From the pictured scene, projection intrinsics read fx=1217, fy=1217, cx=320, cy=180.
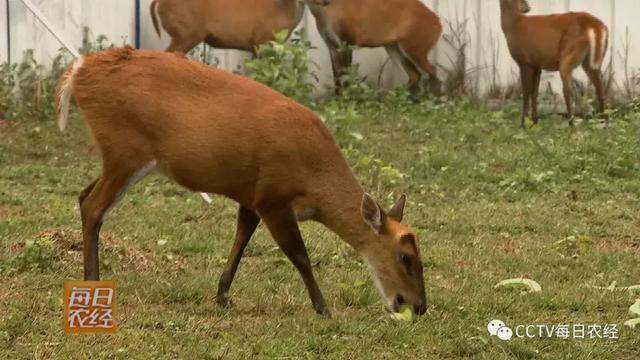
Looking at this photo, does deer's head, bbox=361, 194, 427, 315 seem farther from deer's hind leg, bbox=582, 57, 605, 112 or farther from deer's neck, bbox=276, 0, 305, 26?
deer's neck, bbox=276, 0, 305, 26

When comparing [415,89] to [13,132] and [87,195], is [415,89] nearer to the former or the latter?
[13,132]

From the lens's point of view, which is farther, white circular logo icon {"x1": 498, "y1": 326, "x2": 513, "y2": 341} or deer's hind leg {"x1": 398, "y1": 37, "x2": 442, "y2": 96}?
deer's hind leg {"x1": 398, "y1": 37, "x2": 442, "y2": 96}

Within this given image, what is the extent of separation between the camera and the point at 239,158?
5059 millimetres

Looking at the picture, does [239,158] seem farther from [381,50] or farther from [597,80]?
[381,50]

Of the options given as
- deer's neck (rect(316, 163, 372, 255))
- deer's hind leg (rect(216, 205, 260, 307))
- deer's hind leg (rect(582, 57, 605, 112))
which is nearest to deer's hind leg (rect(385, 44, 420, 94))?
deer's hind leg (rect(582, 57, 605, 112))

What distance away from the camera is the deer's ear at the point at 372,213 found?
5.00m

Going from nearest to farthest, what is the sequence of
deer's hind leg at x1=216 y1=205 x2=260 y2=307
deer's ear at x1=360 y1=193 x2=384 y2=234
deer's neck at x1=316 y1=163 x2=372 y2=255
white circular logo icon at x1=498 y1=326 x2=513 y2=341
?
white circular logo icon at x1=498 y1=326 x2=513 y2=341 → deer's ear at x1=360 y1=193 x2=384 y2=234 → deer's neck at x1=316 y1=163 x2=372 y2=255 → deer's hind leg at x1=216 y1=205 x2=260 y2=307

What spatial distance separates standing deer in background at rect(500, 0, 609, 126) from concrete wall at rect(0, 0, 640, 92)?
3.76 feet

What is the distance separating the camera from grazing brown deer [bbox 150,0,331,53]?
11.9 metres

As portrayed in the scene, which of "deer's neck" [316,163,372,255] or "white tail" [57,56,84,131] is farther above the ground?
"white tail" [57,56,84,131]

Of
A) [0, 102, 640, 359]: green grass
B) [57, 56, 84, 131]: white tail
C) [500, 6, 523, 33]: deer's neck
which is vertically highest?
[57, 56, 84, 131]: white tail

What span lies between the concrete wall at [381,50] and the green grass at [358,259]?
1612mm

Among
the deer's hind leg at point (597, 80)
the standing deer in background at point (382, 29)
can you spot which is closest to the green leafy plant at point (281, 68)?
the standing deer in background at point (382, 29)

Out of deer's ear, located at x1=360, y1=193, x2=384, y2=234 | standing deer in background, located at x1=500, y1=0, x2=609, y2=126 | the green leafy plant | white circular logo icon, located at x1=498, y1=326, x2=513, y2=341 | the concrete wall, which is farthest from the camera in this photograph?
the concrete wall
